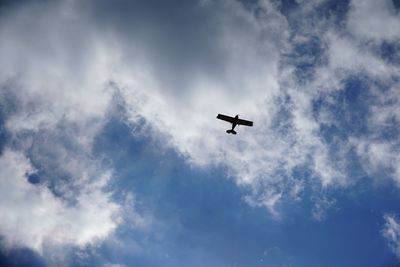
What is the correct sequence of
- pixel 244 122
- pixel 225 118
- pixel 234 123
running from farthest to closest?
pixel 234 123, pixel 244 122, pixel 225 118

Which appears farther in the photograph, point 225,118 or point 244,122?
point 244,122

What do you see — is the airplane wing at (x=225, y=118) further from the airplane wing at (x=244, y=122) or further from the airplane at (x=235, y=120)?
the airplane wing at (x=244, y=122)

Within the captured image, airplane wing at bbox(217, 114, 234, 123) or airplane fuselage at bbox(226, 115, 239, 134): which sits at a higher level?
airplane fuselage at bbox(226, 115, 239, 134)

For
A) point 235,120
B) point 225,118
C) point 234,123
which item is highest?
point 234,123

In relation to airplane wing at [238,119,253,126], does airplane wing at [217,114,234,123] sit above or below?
below

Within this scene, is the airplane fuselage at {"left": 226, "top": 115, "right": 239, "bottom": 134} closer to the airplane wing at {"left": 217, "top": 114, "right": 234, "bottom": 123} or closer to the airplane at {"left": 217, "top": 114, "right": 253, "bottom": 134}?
the airplane at {"left": 217, "top": 114, "right": 253, "bottom": 134}

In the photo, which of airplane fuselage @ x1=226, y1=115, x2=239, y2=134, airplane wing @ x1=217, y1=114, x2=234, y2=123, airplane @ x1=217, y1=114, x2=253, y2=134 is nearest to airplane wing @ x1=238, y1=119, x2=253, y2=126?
airplane @ x1=217, y1=114, x2=253, y2=134

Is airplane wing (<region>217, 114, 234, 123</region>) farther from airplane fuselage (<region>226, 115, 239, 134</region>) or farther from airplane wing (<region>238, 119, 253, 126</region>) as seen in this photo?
airplane wing (<region>238, 119, 253, 126</region>)

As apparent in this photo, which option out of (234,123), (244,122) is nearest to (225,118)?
(234,123)

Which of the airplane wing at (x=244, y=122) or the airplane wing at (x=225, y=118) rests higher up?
the airplane wing at (x=244, y=122)

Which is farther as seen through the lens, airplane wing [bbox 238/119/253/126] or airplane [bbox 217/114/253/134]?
airplane wing [bbox 238/119/253/126]

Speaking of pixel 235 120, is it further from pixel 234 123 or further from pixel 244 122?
pixel 244 122

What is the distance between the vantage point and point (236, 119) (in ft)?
204

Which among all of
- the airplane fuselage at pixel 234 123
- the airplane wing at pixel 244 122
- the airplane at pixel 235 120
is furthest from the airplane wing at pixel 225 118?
the airplane wing at pixel 244 122
